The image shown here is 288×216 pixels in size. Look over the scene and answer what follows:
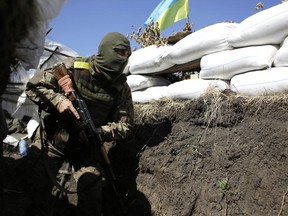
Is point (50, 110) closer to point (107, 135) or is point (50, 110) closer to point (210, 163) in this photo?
point (107, 135)

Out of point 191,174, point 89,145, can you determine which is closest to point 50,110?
point 89,145

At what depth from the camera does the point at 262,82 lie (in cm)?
277

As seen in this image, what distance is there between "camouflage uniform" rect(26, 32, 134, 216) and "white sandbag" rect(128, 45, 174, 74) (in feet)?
2.54

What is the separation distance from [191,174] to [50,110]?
1.32 meters

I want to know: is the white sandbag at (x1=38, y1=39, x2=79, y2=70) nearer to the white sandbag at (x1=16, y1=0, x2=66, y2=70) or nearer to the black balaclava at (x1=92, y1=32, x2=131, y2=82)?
the black balaclava at (x1=92, y1=32, x2=131, y2=82)

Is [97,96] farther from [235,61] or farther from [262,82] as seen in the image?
[262,82]

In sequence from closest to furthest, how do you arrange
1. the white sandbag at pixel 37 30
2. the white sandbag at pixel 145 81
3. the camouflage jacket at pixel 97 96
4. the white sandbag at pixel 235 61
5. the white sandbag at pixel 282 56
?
1. the white sandbag at pixel 37 30
2. the white sandbag at pixel 282 56
3. the white sandbag at pixel 235 61
4. the camouflage jacket at pixel 97 96
5. the white sandbag at pixel 145 81

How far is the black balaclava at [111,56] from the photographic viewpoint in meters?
2.96

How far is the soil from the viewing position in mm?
2477

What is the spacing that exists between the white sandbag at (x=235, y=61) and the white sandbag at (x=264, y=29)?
0.20ft

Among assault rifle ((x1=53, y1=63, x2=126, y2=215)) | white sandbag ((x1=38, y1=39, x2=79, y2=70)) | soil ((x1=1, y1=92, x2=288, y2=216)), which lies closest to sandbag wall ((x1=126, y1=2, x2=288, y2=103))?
soil ((x1=1, y1=92, x2=288, y2=216))

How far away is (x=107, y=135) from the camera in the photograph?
3.01 meters

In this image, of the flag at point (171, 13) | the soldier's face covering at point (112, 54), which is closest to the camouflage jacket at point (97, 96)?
the soldier's face covering at point (112, 54)

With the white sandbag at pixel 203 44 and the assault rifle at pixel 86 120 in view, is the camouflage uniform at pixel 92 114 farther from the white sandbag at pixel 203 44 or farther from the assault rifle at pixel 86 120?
the white sandbag at pixel 203 44
